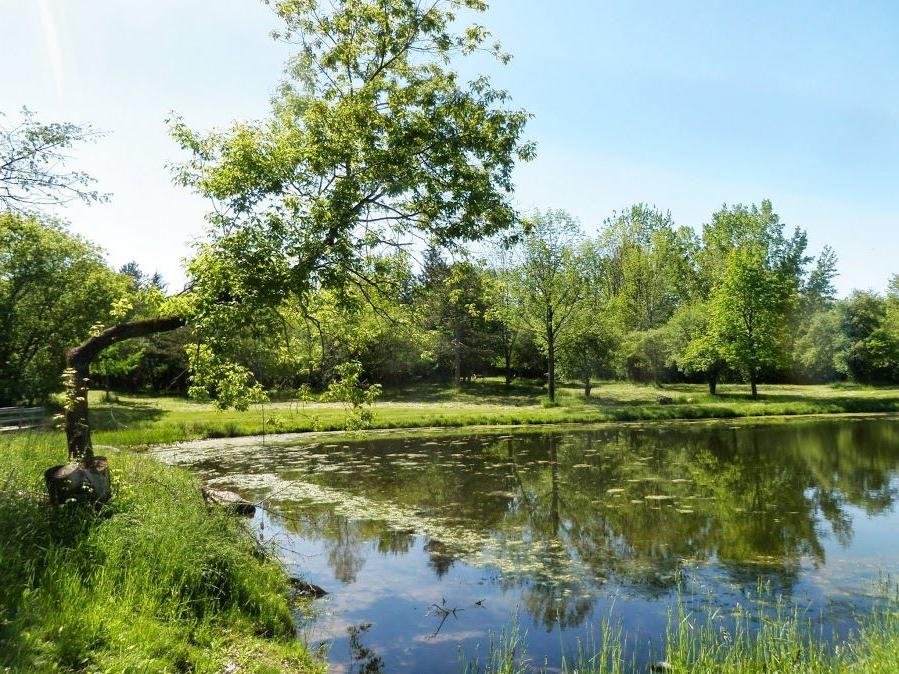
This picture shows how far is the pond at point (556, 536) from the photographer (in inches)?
332

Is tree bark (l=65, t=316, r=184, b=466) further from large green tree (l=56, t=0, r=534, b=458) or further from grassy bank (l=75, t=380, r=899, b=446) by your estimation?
grassy bank (l=75, t=380, r=899, b=446)

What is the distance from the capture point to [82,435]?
29.3ft

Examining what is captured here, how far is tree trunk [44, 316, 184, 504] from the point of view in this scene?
8156 mm

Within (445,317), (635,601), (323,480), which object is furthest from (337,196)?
(445,317)

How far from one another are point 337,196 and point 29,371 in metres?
35.4

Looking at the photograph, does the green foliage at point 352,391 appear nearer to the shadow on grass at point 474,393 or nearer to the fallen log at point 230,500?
the fallen log at point 230,500

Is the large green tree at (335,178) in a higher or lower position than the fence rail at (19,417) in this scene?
higher

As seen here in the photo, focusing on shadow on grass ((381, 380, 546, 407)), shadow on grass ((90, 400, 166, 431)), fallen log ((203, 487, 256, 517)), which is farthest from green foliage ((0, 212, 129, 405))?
fallen log ((203, 487, 256, 517))

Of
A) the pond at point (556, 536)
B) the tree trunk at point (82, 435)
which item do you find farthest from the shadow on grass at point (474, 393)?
the tree trunk at point (82, 435)

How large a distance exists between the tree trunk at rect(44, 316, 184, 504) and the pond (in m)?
3.23

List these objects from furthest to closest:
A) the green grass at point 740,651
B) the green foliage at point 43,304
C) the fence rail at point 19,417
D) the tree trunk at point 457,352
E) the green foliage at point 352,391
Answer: the tree trunk at point 457,352, the green foliage at point 43,304, the fence rail at point 19,417, the green foliage at point 352,391, the green grass at point 740,651

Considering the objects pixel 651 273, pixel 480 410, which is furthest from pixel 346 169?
pixel 651 273

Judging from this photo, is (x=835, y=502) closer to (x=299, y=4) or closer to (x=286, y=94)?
(x=299, y=4)

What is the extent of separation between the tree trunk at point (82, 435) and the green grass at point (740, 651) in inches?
216
